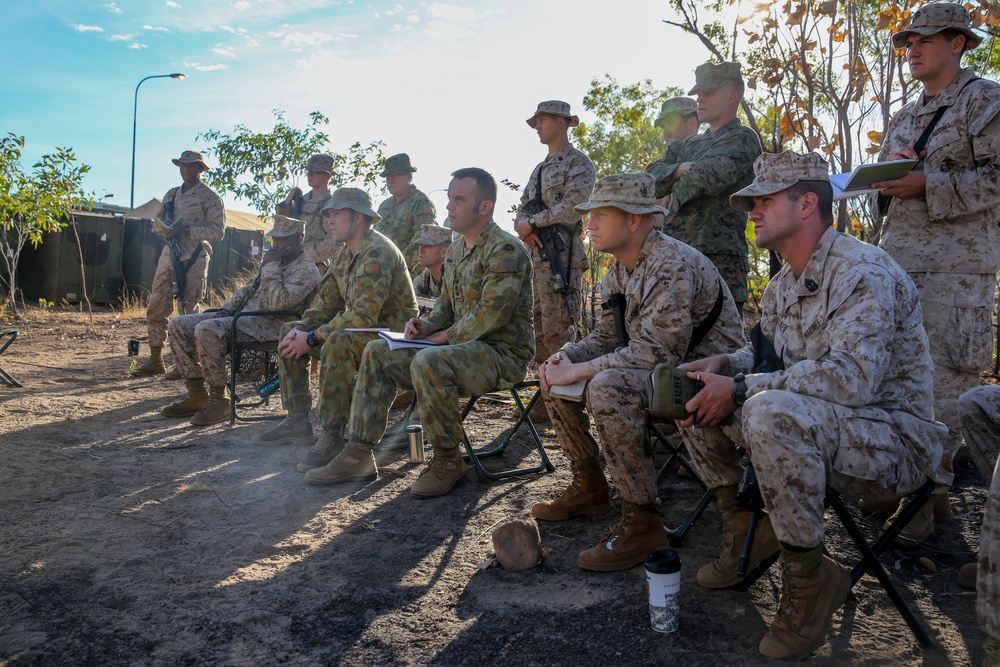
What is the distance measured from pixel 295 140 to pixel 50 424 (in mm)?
7278

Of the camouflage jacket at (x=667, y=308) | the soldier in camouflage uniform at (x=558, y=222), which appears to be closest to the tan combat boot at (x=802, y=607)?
the camouflage jacket at (x=667, y=308)

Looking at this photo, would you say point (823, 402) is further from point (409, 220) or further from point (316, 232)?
point (316, 232)

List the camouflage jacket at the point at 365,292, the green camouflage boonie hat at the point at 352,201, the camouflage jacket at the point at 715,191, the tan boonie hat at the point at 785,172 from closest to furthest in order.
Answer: the tan boonie hat at the point at 785,172, the camouflage jacket at the point at 715,191, the camouflage jacket at the point at 365,292, the green camouflage boonie hat at the point at 352,201

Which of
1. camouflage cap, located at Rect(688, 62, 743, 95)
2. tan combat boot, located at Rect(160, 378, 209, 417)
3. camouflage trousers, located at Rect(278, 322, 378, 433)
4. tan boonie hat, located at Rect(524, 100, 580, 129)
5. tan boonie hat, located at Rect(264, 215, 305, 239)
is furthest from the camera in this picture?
tan combat boot, located at Rect(160, 378, 209, 417)

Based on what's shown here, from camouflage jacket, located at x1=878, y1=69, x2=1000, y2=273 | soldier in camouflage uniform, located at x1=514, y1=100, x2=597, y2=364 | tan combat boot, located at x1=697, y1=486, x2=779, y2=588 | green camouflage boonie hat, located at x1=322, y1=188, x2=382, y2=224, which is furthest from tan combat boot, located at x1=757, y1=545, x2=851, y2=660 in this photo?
green camouflage boonie hat, located at x1=322, y1=188, x2=382, y2=224

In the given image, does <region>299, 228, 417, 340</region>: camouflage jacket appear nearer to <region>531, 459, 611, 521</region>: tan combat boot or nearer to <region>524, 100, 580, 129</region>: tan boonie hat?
<region>524, 100, 580, 129</region>: tan boonie hat

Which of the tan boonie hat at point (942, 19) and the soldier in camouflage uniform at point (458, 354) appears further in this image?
the soldier in camouflage uniform at point (458, 354)

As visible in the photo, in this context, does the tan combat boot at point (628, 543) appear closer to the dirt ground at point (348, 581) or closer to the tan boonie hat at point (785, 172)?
the dirt ground at point (348, 581)

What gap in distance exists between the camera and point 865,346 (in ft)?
7.80

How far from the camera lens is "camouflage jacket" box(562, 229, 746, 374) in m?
3.22

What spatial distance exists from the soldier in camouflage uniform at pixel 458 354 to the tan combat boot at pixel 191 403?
92.8 inches

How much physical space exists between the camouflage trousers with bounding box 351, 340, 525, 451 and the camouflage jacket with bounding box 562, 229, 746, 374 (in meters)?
0.75

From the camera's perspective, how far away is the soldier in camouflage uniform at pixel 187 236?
8336 millimetres

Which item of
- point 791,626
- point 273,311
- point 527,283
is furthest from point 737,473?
point 273,311
